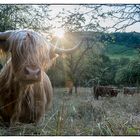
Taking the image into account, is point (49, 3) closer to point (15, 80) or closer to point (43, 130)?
point (15, 80)

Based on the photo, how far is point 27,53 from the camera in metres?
2.89

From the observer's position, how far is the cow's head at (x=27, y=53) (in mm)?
2816

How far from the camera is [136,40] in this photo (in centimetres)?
328

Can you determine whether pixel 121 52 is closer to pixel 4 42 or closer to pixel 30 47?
pixel 30 47

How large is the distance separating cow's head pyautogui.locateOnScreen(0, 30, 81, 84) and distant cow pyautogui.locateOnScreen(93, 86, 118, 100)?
0.47 metres

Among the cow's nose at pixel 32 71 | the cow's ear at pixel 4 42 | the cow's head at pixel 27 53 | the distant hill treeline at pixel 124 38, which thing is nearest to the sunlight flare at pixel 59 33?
the cow's head at pixel 27 53

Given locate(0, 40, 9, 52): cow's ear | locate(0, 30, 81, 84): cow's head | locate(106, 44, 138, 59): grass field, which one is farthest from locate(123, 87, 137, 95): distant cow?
locate(0, 40, 9, 52): cow's ear

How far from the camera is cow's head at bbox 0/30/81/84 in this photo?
9.24 ft

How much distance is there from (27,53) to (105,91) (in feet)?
2.56

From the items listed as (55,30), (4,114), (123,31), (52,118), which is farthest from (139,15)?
(4,114)

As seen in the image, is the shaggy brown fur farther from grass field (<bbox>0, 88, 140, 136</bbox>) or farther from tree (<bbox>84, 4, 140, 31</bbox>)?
tree (<bbox>84, 4, 140, 31</bbox>)

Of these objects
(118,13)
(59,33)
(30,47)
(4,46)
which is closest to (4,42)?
(4,46)

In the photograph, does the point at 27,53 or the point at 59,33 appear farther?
the point at 59,33

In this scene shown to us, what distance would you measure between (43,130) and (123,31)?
1092 mm
